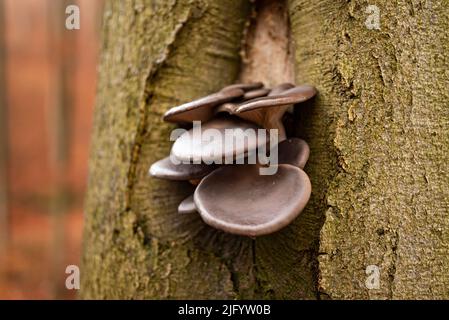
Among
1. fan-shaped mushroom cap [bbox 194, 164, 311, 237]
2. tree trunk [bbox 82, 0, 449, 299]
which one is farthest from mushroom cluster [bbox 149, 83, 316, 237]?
tree trunk [bbox 82, 0, 449, 299]

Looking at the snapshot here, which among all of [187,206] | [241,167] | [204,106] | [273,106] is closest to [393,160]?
[273,106]

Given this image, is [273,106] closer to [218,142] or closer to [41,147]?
[218,142]

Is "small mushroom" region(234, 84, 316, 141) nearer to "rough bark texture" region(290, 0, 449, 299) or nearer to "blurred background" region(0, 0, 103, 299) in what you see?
"rough bark texture" region(290, 0, 449, 299)

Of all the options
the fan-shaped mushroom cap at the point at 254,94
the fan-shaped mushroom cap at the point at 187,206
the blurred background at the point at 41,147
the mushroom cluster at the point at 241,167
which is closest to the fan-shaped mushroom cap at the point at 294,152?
the mushroom cluster at the point at 241,167

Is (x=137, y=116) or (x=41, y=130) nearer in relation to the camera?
(x=137, y=116)

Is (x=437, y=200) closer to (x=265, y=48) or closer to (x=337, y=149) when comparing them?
(x=337, y=149)

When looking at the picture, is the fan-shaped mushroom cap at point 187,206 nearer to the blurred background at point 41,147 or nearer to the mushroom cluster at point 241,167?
the mushroom cluster at point 241,167
